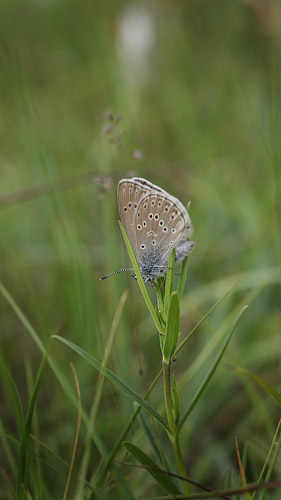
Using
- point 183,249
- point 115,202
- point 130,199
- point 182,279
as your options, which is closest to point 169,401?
point 182,279

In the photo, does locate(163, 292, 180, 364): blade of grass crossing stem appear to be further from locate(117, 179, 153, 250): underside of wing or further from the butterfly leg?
locate(117, 179, 153, 250): underside of wing

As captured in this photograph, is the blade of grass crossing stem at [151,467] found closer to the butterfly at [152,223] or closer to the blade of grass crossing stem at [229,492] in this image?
the blade of grass crossing stem at [229,492]

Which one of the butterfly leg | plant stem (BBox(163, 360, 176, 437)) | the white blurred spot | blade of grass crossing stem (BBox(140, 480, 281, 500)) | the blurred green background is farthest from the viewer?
the white blurred spot

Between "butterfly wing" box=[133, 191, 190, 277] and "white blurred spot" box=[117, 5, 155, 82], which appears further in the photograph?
"white blurred spot" box=[117, 5, 155, 82]

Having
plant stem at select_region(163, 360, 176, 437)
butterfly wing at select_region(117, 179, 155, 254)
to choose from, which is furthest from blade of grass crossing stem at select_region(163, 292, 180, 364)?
butterfly wing at select_region(117, 179, 155, 254)

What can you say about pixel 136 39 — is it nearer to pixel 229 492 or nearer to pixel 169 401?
pixel 169 401
